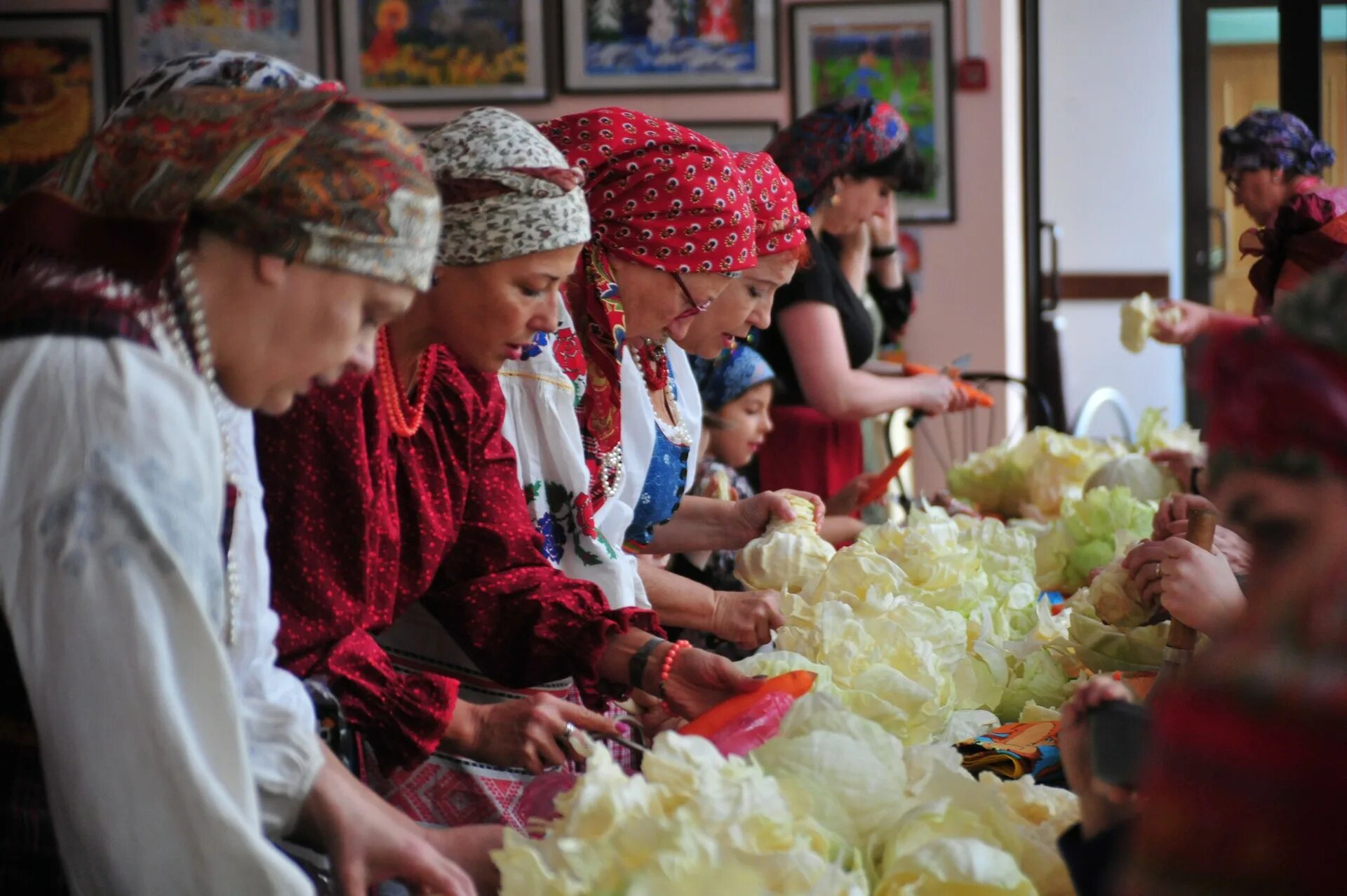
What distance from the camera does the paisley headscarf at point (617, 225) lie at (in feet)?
7.48

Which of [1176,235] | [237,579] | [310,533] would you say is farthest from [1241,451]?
[1176,235]

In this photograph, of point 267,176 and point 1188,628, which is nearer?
point 267,176

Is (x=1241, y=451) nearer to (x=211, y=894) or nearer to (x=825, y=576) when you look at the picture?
(x=211, y=894)

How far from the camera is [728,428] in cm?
351

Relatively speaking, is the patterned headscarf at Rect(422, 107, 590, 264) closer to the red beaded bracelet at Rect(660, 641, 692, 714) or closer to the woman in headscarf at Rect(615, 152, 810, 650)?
the red beaded bracelet at Rect(660, 641, 692, 714)

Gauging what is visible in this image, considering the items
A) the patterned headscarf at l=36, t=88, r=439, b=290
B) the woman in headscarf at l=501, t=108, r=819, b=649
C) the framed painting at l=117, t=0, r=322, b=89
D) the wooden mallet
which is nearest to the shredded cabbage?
the woman in headscarf at l=501, t=108, r=819, b=649

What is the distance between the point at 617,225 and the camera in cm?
229

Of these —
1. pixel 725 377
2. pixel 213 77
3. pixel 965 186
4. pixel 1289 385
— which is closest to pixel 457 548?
pixel 213 77

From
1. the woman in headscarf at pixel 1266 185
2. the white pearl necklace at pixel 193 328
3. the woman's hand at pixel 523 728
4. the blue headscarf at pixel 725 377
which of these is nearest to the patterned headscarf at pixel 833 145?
the blue headscarf at pixel 725 377

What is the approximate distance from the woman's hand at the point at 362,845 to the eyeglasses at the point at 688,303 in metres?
1.25

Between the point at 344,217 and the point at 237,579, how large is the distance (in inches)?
12.8

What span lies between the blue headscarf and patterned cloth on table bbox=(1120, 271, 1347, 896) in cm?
272

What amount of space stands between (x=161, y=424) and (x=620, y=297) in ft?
4.30

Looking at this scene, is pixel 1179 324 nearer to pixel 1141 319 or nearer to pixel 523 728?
pixel 1141 319
